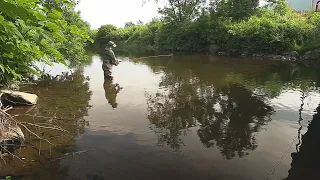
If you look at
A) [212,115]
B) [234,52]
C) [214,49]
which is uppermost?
[214,49]

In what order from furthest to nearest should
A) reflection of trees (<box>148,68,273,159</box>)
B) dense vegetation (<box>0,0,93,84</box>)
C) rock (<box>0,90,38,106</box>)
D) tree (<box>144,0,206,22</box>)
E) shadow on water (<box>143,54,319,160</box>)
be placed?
tree (<box>144,0,206,22</box>) → rock (<box>0,90,38,106</box>) → shadow on water (<box>143,54,319,160</box>) → reflection of trees (<box>148,68,273,159</box>) → dense vegetation (<box>0,0,93,84</box>)

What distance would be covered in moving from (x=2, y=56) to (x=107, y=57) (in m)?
11.8

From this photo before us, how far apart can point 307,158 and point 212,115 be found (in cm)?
334

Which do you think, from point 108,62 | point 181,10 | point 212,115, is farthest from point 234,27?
point 212,115

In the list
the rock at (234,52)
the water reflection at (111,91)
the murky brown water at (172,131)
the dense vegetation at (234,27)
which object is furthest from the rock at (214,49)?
the water reflection at (111,91)

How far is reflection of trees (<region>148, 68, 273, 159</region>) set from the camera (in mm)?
6848

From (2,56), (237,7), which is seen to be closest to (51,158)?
(2,56)

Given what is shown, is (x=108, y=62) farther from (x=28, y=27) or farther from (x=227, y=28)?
(x=227, y=28)

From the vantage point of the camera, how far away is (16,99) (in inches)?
388

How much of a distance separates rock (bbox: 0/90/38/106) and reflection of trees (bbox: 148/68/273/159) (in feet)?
14.3

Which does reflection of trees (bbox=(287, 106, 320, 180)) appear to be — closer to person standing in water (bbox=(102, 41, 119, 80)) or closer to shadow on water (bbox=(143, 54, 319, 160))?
shadow on water (bbox=(143, 54, 319, 160))

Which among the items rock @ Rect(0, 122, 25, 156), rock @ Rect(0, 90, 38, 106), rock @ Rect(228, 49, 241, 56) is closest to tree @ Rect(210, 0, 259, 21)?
rock @ Rect(228, 49, 241, 56)

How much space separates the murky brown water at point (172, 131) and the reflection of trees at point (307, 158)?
45 millimetres

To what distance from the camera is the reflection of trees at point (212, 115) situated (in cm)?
685
